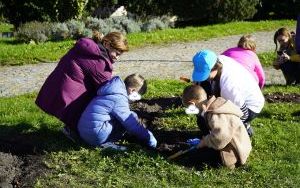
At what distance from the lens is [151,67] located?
10703mm

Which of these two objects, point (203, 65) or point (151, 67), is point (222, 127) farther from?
point (151, 67)

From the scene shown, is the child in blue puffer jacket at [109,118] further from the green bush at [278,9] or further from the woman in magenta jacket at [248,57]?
the green bush at [278,9]

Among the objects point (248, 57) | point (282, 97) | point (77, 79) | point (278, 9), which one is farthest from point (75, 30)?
point (77, 79)

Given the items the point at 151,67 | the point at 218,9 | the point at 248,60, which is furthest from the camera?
the point at 218,9

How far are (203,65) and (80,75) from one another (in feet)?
4.15

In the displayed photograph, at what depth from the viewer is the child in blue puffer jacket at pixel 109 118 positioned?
557 centimetres

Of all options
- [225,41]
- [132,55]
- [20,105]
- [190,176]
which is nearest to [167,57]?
[132,55]

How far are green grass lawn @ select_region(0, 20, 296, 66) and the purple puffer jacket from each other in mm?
5544

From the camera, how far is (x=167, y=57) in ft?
38.0

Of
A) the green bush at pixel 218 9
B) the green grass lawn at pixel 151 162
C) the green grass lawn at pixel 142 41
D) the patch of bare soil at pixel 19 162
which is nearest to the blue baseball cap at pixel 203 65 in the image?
the green grass lawn at pixel 151 162

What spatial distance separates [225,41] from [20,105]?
698cm

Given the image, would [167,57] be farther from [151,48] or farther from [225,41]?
[225,41]

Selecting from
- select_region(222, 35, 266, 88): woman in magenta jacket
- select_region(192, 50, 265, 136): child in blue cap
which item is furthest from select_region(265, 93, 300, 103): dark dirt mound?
select_region(192, 50, 265, 136): child in blue cap

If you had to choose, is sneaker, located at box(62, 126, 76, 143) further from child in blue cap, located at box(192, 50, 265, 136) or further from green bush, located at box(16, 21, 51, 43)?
green bush, located at box(16, 21, 51, 43)
